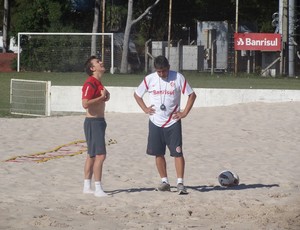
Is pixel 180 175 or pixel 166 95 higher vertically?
pixel 166 95

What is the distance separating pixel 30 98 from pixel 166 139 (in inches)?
584

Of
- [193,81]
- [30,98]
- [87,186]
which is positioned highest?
[193,81]

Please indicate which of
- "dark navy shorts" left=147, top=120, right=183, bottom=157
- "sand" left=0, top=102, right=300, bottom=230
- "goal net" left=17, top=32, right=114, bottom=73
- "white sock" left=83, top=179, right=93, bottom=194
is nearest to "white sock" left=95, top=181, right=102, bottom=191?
"sand" left=0, top=102, right=300, bottom=230

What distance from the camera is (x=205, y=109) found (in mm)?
23469

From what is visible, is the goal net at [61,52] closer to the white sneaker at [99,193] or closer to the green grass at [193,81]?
the green grass at [193,81]

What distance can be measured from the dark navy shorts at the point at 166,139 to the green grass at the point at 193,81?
13968 mm

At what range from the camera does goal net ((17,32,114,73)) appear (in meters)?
43.4

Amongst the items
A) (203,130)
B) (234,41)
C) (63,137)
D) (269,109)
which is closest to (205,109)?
(269,109)

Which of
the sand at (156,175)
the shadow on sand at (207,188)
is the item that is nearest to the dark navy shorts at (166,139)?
the sand at (156,175)

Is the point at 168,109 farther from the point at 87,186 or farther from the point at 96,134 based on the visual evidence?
the point at 87,186

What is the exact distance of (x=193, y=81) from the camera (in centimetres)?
3606

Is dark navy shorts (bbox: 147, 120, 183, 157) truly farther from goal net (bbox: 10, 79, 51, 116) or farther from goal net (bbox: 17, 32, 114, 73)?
goal net (bbox: 17, 32, 114, 73)

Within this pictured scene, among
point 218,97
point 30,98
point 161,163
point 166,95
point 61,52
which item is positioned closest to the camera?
point 166,95

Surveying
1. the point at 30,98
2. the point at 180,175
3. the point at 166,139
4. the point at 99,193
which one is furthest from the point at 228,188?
the point at 30,98
